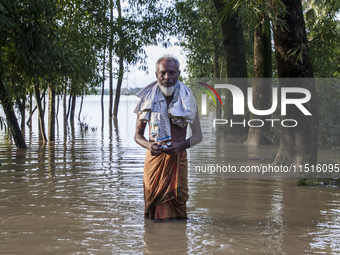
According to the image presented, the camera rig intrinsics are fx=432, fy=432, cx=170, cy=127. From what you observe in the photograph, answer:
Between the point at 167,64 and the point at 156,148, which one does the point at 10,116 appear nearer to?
the point at 167,64

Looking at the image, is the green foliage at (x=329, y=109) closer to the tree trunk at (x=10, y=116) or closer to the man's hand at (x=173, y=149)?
the tree trunk at (x=10, y=116)

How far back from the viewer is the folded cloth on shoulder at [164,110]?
16.5 ft

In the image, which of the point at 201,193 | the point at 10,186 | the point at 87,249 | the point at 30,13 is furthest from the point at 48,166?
the point at 87,249

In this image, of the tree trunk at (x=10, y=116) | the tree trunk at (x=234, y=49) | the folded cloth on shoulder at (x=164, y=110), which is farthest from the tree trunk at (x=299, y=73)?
the tree trunk at (x=234, y=49)

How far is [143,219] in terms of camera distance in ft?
18.0

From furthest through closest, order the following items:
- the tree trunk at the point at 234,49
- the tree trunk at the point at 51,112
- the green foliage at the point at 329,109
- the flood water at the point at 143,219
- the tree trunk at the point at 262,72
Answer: the tree trunk at the point at 234,49 < the tree trunk at the point at 51,112 < the tree trunk at the point at 262,72 < the green foliage at the point at 329,109 < the flood water at the point at 143,219

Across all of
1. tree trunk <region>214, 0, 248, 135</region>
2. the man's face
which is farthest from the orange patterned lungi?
tree trunk <region>214, 0, 248, 135</region>

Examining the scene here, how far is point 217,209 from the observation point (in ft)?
19.9

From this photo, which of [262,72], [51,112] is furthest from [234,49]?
[51,112]

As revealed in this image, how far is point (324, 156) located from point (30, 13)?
7.94 m

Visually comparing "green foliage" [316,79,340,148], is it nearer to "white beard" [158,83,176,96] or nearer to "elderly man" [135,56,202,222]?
"elderly man" [135,56,202,222]

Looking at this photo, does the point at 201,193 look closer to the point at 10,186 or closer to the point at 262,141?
the point at 10,186

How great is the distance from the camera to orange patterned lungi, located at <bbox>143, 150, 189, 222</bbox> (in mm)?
5070

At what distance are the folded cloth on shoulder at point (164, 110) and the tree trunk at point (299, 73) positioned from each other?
162 inches
